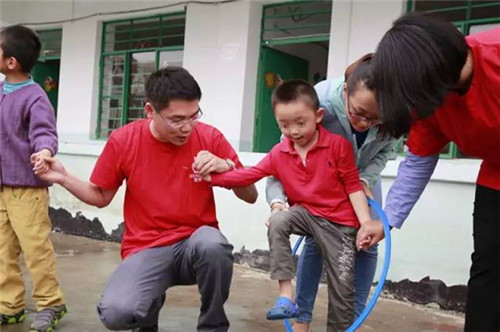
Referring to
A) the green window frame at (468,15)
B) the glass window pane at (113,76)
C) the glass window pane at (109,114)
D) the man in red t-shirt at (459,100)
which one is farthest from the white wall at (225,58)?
the man in red t-shirt at (459,100)

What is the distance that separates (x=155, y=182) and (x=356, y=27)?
2.92m

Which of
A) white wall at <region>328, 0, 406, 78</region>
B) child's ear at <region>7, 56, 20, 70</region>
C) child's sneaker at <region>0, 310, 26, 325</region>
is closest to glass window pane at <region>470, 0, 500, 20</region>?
white wall at <region>328, 0, 406, 78</region>

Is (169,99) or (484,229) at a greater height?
(169,99)

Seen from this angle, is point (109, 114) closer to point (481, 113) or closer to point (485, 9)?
point (485, 9)

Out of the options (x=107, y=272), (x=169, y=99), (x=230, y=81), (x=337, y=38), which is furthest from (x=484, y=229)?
(x=230, y=81)

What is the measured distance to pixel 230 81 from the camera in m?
5.53

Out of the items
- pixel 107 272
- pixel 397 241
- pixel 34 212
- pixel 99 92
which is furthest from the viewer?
pixel 99 92

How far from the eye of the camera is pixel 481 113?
1647 millimetres

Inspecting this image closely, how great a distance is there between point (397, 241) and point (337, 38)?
1.86 meters

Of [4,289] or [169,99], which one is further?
[4,289]

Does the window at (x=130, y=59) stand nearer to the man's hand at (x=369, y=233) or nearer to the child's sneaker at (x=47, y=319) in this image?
the child's sneaker at (x=47, y=319)

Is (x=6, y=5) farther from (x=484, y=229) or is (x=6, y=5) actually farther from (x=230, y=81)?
(x=484, y=229)

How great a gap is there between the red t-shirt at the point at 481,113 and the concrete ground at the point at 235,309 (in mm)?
1913

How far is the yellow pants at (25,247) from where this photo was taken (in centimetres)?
305
